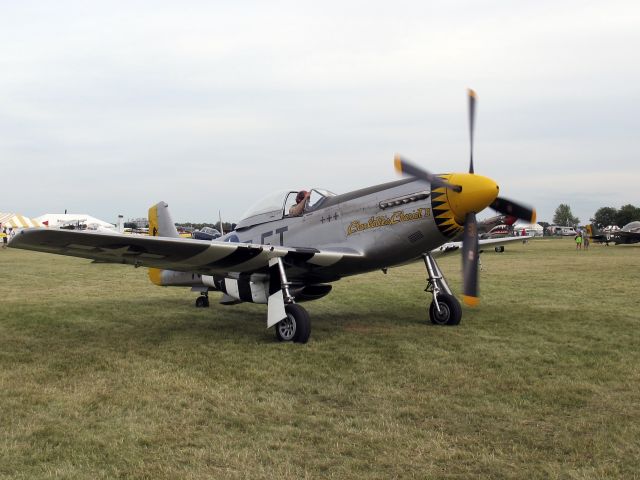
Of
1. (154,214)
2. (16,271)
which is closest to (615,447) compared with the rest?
(154,214)

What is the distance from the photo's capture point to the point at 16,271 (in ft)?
61.9

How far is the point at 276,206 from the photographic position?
8859 millimetres

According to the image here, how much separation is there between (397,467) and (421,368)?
2.48 metres

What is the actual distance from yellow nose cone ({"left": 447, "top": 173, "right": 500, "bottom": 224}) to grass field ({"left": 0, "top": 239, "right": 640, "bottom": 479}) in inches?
70.7

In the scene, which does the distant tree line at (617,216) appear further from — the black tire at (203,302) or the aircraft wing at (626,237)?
the black tire at (203,302)

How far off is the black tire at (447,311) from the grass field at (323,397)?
259 mm

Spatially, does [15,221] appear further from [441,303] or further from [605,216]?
[605,216]

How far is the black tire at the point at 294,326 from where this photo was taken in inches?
273

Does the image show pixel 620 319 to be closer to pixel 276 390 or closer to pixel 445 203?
pixel 445 203

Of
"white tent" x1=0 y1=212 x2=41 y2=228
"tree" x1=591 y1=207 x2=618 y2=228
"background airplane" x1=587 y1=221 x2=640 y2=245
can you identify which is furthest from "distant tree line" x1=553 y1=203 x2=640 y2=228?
"white tent" x1=0 y1=212 x2=41 y2=228

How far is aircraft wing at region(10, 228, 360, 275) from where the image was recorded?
241 inches

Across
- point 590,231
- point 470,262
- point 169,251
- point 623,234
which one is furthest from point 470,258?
point 590,231

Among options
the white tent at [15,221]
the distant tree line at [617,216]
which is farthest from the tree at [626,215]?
the white tent at [15,221]

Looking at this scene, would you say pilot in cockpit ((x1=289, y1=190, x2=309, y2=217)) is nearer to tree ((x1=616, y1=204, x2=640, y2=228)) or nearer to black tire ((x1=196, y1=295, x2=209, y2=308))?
black tire ((x1=196, y1=295, x2=209, y2=308))
